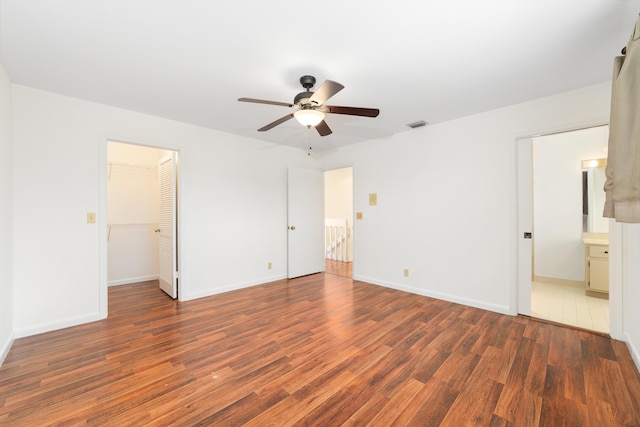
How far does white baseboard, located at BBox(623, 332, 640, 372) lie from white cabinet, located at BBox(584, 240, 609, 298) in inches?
58.2

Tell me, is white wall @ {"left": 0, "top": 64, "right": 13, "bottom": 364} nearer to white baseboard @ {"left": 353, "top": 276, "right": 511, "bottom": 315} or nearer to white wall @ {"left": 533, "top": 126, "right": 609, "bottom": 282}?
white baseboard @ {"left": 353, "top": 276, "right": 511, "bottom": 315}

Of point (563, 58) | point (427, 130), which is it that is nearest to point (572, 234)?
point (427, 130)

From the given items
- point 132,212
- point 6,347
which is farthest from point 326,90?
point 132,212

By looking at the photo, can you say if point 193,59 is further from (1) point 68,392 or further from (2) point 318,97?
(1) point 68,392

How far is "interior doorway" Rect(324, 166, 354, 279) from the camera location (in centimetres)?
641

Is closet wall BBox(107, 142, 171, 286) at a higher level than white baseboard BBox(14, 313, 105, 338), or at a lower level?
higher

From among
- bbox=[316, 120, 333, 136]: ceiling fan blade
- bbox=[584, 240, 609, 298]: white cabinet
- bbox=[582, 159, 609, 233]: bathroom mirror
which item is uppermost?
bbox=[316, 120, 333, 136]: ceiling fan blade

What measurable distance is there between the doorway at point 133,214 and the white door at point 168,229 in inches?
2.4

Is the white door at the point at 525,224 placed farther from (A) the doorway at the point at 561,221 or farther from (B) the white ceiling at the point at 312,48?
(B) the white ceiling at the point at 312,48

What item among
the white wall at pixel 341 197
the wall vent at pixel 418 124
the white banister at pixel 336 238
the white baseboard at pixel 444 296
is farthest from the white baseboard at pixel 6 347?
the white wall at pixel 341 197

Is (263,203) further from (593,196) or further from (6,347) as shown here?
(593,196)

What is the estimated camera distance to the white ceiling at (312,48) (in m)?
1.60

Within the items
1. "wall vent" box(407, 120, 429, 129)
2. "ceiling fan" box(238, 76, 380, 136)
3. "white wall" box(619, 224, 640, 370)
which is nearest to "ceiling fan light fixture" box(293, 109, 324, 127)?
"ceiling fan" box(238, 76, 380, 136)

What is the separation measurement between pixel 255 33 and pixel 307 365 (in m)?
2.51
